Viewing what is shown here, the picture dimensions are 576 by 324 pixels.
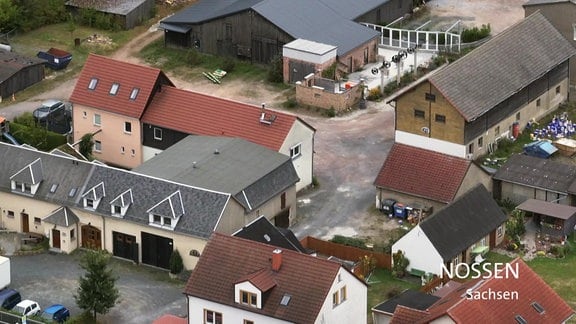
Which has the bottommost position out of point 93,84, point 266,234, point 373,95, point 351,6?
point 373,95

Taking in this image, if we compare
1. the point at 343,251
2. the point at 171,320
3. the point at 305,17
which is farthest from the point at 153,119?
the point at 171,320

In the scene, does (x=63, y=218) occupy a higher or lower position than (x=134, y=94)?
lower

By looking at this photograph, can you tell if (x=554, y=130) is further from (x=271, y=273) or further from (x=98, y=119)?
(x=271, y=273)

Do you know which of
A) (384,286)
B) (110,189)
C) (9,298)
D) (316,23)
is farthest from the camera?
(316,23)

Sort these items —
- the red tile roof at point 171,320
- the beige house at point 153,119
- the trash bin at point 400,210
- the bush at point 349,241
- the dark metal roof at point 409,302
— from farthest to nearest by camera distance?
the beige house at point 153,119, the trash bin at point 400,210, the bush at point 349,241, the red tile roof at point 171,320, the dark metal roof at point 409,302

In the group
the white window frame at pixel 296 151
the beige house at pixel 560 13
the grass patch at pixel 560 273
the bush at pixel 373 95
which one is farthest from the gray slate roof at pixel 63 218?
the beige house at pixel 560 13

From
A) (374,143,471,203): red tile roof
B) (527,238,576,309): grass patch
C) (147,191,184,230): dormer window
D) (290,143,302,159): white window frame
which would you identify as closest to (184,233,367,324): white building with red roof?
(147,191,184,230): dormer window

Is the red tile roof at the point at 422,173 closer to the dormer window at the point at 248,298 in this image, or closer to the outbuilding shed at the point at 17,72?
the dormer window at the point at 248,298

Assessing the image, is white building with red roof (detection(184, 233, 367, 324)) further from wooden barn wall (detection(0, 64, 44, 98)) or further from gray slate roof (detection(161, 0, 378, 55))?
wooden barn wall (detection(0, 64, 44, 98))
